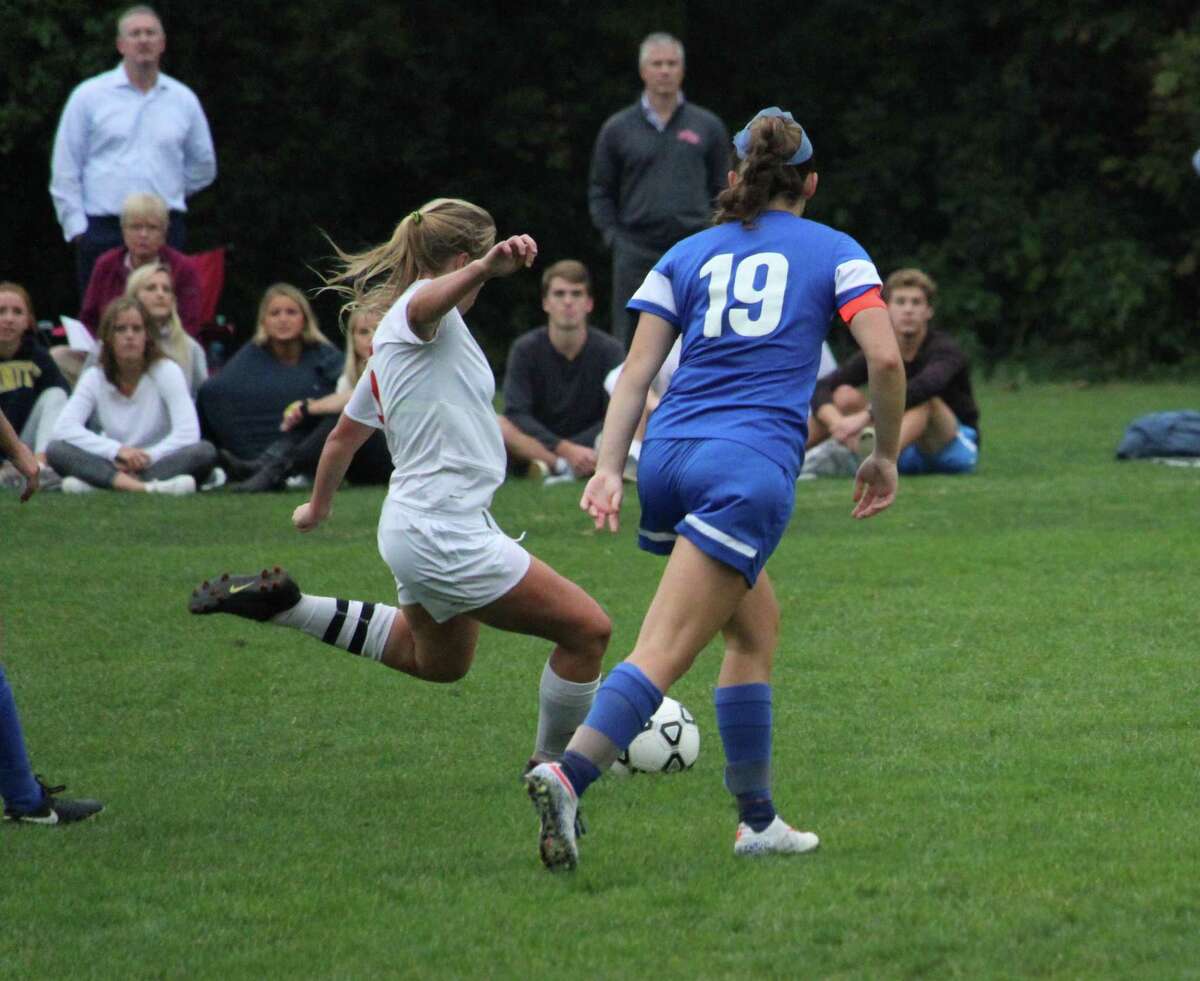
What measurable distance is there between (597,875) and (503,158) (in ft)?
61.7

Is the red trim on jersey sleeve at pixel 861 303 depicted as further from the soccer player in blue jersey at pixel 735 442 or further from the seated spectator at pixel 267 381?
the seated spectator at pixel 267 381

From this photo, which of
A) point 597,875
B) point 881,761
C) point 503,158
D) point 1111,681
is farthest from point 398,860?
point 503,158

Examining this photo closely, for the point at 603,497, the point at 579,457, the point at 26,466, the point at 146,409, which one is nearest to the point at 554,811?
the point at 603,497

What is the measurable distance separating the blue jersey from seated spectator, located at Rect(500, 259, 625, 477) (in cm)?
719

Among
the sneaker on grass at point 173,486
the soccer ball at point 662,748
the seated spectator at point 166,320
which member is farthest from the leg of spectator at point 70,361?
the soccer ball at point 662,748

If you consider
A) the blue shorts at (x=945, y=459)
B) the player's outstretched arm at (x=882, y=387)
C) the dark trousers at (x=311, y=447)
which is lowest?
the dark trousers at (x=311, y=447)

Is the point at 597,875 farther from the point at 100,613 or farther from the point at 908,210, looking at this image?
the point at 908,210

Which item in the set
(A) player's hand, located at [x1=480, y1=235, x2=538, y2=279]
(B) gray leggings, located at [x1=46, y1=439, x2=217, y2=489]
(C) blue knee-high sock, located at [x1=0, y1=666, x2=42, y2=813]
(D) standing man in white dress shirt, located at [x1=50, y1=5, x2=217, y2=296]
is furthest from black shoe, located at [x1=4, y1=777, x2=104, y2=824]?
(D) standing man in white dress shirt, located at [x1=50, y1=5, x2=217, y2=296]

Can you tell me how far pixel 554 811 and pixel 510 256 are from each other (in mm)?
1199

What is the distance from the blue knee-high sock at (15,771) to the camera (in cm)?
502

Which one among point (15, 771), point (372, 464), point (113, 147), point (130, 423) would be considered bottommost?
point (372, 464)

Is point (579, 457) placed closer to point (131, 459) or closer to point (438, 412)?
point (131, 459)

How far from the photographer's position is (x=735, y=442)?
4508mm

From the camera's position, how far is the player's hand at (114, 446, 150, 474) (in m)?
11.5
